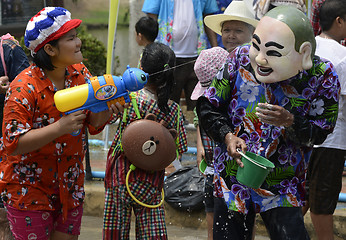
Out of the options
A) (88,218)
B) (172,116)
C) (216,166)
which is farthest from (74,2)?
(216,166)

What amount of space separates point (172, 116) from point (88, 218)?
8.54 feet

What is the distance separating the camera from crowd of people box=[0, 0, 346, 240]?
11.7 feet

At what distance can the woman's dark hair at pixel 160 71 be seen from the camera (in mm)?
4547

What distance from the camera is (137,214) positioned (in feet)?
14.9

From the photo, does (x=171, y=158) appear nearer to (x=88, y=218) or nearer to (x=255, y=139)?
(x=255, y=139)

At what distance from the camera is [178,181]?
20.9 feet

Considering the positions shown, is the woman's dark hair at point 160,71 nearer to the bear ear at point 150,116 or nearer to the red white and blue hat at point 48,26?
the bear ear at point 150,116

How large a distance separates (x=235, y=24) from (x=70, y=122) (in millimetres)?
2034

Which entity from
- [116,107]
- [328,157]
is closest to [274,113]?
[116,107]

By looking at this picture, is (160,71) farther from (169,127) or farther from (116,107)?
(116,107)

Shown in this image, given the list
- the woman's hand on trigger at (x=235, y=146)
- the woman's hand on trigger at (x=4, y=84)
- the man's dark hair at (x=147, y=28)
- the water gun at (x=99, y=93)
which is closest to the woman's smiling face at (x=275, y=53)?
the woman's hand on trigger at (x=235, y=146)

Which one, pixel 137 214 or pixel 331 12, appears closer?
pixel 137 214

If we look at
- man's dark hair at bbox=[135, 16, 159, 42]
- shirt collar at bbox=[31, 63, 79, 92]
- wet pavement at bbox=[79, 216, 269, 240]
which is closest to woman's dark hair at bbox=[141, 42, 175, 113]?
shirt collar at bbox=[31, 63, 79, 92]

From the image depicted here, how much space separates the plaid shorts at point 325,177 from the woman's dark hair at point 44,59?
81.9 inches
